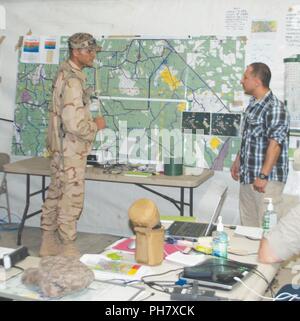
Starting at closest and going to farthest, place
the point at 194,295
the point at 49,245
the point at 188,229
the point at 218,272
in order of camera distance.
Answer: the point at 194,295
the point at 218,272
the point at 188,229
the point at 49,245

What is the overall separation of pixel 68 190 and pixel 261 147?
1439 mm

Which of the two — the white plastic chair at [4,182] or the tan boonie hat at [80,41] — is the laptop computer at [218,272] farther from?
the white plastic chair at [4,182]

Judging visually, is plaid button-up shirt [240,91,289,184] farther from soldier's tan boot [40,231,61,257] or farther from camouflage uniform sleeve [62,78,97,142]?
soldier's tan boot [40,231,61,257]

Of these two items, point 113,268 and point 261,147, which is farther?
point 261,147

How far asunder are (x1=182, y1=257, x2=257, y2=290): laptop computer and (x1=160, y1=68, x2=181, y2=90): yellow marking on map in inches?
107

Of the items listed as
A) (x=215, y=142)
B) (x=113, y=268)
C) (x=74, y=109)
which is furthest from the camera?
(x=215, y=142)

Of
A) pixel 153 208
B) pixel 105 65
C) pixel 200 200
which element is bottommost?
pixel 200 200

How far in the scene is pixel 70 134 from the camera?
12.5ft

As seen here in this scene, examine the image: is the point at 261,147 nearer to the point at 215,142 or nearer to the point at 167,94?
the point at 215,142

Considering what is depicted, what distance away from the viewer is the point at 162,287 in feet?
6.06

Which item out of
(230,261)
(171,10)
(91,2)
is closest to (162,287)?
(230,261)

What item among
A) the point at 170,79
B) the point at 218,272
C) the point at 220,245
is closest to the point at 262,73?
the point at 170,79

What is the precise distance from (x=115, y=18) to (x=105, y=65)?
43cm
